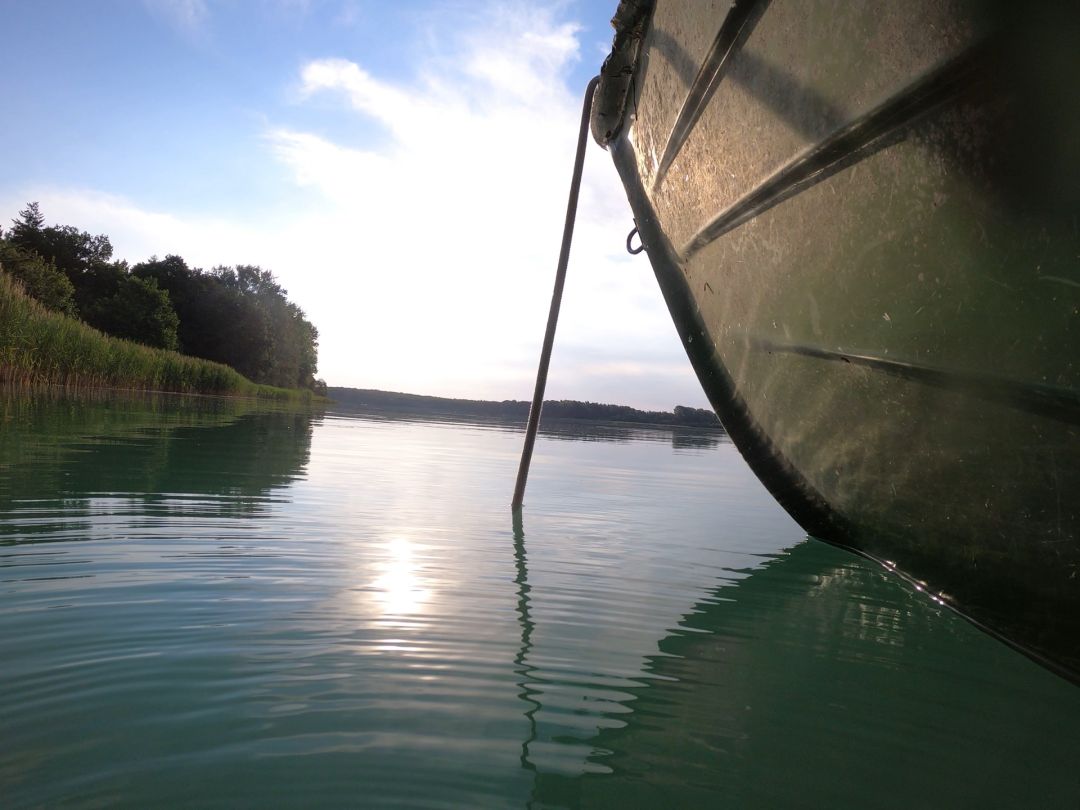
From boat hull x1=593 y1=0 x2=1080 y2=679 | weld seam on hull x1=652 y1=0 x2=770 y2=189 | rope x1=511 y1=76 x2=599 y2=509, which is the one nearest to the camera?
boat hull x1=593 y1=0 x2=1080 y2=679

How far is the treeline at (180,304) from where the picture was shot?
133 ft

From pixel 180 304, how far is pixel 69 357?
1412 inches

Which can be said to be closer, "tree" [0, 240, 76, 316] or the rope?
the rope

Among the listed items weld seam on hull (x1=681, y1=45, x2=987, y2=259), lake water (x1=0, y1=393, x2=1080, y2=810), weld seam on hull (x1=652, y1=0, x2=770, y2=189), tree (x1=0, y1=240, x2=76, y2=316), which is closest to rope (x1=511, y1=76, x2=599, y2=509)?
lake water (x1=0, y1=393, x2=1080, y2=810)

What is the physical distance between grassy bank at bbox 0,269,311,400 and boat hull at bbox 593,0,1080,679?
577 inches

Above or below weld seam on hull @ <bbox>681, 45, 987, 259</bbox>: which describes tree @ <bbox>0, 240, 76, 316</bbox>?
above

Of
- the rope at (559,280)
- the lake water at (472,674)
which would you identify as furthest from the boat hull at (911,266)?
the rope at (559,280)

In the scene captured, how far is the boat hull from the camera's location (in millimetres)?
1444

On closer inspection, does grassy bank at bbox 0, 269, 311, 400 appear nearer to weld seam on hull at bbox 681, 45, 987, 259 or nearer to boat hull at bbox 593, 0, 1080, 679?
boat hull at bbox 593, 0, 1080, 679

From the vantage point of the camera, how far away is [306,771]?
1.18 m

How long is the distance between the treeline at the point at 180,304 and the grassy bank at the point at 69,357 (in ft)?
63.9

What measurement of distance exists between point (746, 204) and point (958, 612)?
4.72 ft

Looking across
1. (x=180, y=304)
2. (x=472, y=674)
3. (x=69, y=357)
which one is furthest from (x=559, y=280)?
(x=180, y=304)

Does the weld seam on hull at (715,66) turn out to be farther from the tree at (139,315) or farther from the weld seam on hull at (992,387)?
the tree at (139,315)
